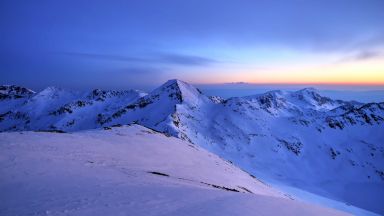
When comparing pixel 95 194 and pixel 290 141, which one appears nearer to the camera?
pixel 95 194

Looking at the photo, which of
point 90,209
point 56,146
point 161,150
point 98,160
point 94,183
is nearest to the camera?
point 90,209

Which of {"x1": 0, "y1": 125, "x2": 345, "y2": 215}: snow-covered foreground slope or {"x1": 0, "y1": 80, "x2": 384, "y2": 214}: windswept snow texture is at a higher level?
{"x1": 0, "y1": 125, "x2": 345, "y2": 215}: snow-covered foreground slope

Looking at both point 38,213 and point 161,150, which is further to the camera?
point 161,150

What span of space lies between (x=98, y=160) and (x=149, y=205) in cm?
1468

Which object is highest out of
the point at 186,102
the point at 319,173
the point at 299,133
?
the point at 186,102

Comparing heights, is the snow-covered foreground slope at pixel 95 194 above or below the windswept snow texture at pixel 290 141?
above

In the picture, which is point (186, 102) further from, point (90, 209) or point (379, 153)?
point (90, 209)

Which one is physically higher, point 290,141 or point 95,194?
point 95,194

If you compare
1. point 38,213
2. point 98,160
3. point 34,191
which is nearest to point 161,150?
point 98,160

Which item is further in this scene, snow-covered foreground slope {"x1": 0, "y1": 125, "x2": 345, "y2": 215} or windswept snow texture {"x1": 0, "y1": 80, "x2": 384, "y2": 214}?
windswept snow texture {"x1": 0, "y1": 80, "x2": 384, "y2": 214}

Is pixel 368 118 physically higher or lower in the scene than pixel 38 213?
lower

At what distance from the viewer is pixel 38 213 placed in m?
11.1

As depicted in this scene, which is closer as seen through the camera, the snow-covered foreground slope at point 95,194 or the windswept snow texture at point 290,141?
the snow-covered foreground slope at point 95,194

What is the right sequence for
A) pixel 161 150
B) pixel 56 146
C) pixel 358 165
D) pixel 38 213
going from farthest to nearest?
pixel 358 165, pixel 161 150, pixel 56 146, pixel 38 213
